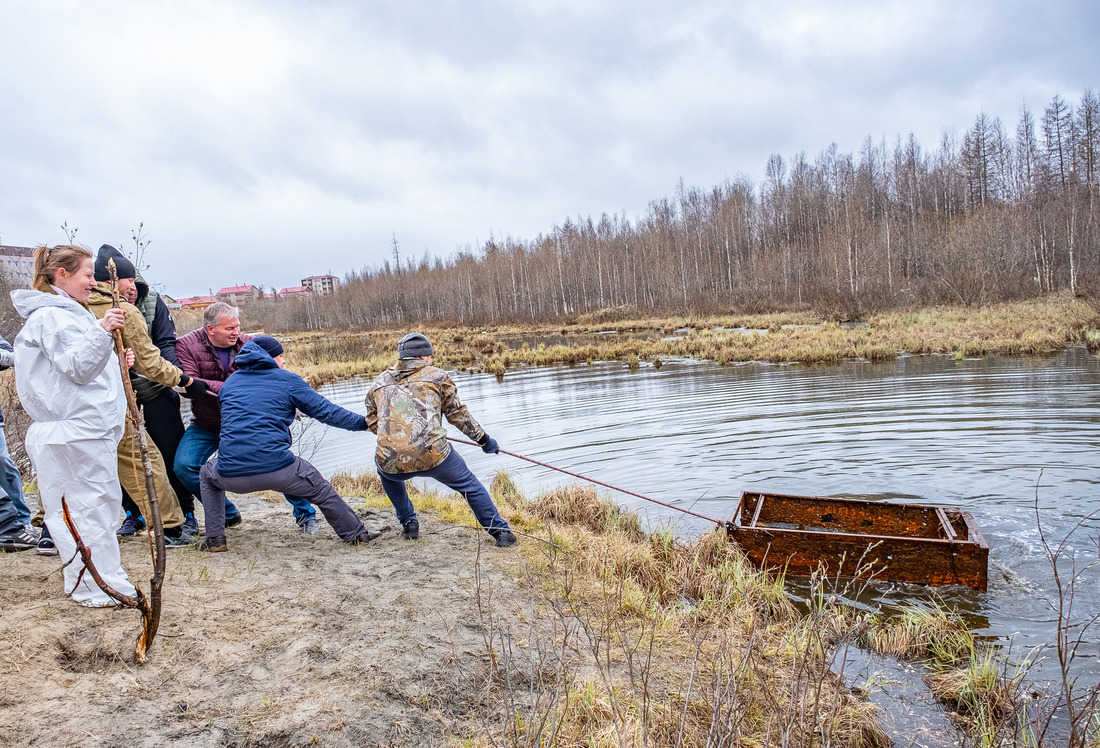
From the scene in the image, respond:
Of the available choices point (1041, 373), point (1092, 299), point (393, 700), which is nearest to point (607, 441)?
point (393, 700)

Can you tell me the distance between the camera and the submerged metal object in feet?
16.5

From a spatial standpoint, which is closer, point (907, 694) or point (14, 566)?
point (907, 694)

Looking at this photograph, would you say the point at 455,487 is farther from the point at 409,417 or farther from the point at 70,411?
the point at 70,411

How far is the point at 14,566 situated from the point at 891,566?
21.4 feet

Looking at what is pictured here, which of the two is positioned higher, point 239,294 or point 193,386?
point 239,294

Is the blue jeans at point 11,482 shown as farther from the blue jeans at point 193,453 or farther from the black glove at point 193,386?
the black glove at point 193,386

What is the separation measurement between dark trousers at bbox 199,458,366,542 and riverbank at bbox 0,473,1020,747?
1.11 ft

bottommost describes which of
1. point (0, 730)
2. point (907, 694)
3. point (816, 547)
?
point (907, 694)

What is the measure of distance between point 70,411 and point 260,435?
141cm

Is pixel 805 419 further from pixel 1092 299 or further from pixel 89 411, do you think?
pixel 1092 299

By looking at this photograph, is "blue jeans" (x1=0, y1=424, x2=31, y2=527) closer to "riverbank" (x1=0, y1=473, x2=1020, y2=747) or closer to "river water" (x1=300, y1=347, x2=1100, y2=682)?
"riverbank" (x1=0, y1=473, x2=1020, y2=747)

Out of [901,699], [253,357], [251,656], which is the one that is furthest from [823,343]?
[251,656]

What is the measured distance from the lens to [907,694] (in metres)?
3.91

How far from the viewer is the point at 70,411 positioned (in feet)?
10.8
